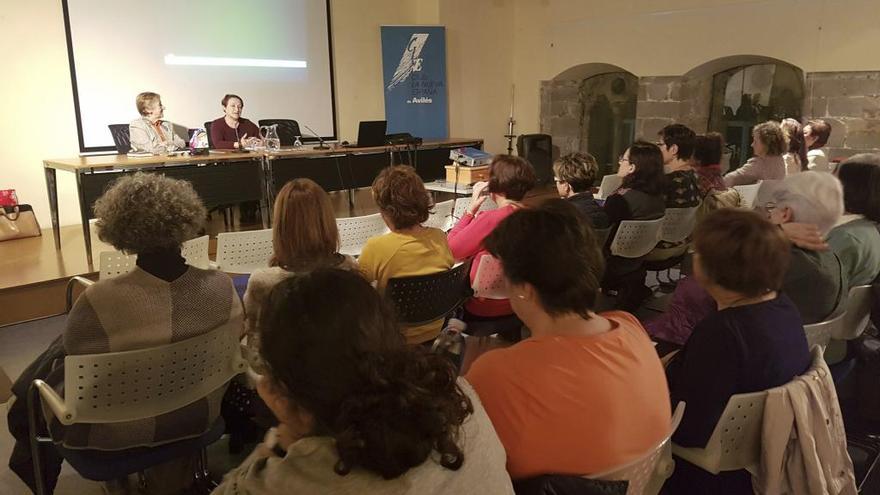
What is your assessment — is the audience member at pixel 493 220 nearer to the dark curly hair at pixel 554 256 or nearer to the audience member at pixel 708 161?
the dark curly hair at pixel 554 256

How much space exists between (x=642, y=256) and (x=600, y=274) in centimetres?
227

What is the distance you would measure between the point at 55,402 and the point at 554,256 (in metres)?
1.28

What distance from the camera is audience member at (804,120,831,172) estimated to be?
4852 mm

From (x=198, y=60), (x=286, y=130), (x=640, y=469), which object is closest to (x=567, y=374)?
(x=640, y=469)

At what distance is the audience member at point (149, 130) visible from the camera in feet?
15.8

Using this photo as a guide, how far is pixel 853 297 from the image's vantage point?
2.07m

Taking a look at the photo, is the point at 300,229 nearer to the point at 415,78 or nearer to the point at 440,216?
Answer: the point at 440,216

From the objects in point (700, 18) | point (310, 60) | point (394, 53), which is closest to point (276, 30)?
point (310, 60)

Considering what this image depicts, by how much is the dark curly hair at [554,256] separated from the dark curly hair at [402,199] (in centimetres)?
98

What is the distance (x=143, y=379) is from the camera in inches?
60.0

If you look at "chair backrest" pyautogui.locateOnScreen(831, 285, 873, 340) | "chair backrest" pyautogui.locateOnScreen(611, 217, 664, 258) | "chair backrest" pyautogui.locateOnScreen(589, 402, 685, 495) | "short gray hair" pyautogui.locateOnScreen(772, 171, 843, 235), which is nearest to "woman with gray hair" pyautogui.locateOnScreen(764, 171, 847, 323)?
"short gray hair" pyautogui.locateOnScreen(772, 171, 843, 235)

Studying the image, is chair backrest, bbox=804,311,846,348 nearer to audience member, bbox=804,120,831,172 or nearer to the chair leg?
the chair leg

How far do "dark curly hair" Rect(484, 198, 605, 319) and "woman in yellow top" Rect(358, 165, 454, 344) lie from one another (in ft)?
3.05

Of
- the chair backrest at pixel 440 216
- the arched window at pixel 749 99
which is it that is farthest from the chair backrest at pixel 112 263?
the arched window at pixel 749 99
